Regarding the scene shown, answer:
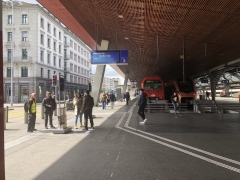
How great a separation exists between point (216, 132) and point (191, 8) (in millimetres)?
6111

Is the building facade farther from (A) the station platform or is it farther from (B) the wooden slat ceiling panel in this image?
(A) the station platform

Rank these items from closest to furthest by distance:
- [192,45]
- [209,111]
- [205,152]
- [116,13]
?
1. [205,152]
2. [116,13]
3. [209,111]
4. [192,45]

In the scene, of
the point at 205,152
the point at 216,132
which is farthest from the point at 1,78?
the point at 216,132

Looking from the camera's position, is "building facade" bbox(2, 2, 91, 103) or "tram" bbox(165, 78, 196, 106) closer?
"tram" bbox(165, 78, 196, 106)

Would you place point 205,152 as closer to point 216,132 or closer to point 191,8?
point 216,132

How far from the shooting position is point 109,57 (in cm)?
1501

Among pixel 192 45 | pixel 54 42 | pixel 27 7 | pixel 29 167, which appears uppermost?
pixel 27 7

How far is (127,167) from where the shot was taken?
16.8 ft

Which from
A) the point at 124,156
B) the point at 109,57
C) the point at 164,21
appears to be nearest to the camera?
the point at 124,156

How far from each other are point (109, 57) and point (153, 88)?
33.1ft

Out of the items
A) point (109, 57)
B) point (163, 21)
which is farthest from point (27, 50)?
point (163, 21)

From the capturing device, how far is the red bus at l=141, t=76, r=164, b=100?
2380cm

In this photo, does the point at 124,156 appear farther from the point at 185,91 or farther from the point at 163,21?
the point at 185,91

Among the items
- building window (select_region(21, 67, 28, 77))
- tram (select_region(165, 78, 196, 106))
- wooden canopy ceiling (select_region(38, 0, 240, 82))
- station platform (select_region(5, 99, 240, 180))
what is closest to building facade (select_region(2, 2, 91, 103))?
building window (select_region(21, 67, 28, 77))
